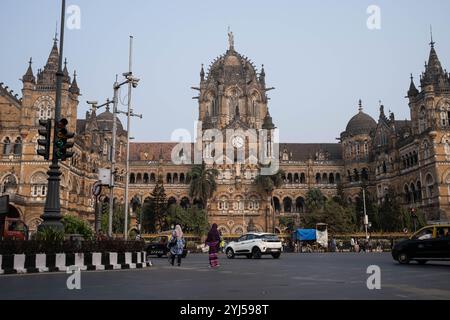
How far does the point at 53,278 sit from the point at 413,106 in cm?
5359

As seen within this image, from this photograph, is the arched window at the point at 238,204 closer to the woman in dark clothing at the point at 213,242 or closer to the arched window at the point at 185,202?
the arched window at the point at 185,202

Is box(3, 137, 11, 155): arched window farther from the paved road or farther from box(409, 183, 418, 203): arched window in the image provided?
box(409, 183, 418, 203): arched window

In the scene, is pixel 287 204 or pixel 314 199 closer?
pixel 314 199

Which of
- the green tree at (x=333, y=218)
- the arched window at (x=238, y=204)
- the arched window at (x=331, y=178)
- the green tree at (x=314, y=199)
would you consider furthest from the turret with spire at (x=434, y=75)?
the arched window at (x=238, y=204)

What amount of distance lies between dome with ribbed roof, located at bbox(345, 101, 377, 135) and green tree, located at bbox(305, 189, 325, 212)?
1299 cm

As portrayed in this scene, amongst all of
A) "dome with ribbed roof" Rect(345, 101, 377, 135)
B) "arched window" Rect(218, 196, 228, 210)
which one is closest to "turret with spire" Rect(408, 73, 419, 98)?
"dome with ribbed roof" Rect(345, 101, 377, 135)

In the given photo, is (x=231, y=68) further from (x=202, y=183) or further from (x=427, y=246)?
(x=427, y=246)

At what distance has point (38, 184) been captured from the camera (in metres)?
51.7

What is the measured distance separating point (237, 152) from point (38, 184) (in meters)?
30.2

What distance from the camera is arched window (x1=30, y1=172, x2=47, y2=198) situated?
169 ft

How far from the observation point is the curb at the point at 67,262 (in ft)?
45.9

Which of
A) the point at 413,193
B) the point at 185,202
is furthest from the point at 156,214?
the point at 413,193
